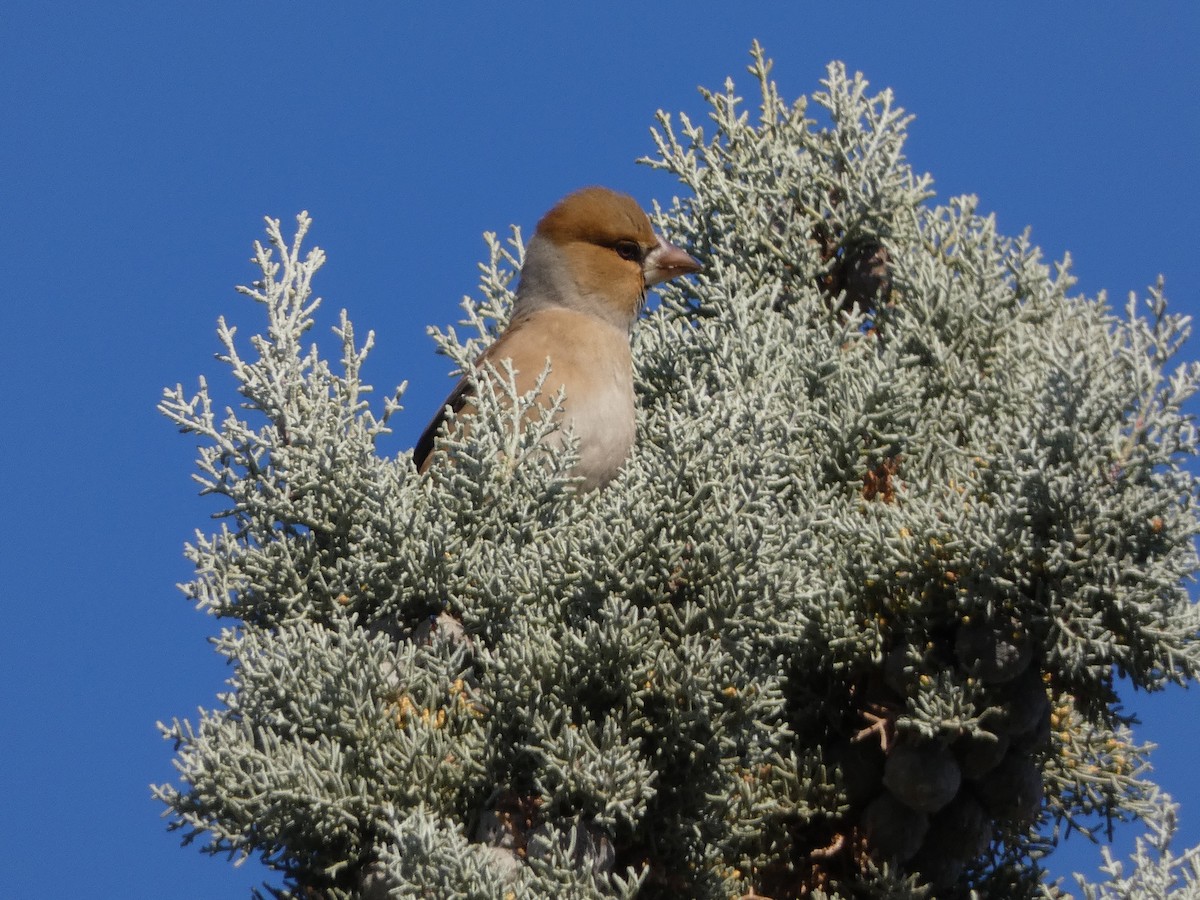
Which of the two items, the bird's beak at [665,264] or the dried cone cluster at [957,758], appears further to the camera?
the bird's beak at [665,264]

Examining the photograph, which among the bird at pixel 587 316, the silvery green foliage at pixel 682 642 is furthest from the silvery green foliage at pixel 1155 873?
the bird at pixel 587 316

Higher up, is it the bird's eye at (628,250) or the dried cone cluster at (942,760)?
the bird's eye at (628,250)

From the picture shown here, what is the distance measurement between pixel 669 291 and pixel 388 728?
7.14ft

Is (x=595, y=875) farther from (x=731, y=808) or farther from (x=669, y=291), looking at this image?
(x=669, y=291)

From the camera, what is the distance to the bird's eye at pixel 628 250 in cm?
527

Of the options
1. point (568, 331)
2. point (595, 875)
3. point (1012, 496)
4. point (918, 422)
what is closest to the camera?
point (595, 875)

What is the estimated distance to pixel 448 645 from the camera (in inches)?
136

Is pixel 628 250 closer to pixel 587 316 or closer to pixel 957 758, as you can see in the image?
pixel 587 316

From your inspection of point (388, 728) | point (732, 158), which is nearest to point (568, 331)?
point (732, 158)

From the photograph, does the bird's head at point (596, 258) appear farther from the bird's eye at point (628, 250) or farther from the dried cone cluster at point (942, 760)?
the dried cone cluster at point (942, 760)

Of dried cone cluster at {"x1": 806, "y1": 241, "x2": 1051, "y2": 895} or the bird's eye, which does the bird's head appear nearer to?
the bird's eye

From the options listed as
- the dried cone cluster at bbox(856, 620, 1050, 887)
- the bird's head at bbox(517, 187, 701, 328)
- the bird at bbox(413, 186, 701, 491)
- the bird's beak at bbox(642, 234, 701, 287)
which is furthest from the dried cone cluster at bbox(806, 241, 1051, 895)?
the bird's head at bbox(517, 187, 701, 328)

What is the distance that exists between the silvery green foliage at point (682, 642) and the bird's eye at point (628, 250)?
1.32 meters

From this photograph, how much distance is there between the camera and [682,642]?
10.8 feet
